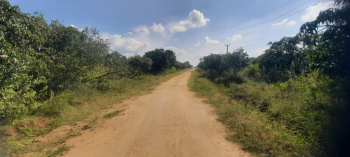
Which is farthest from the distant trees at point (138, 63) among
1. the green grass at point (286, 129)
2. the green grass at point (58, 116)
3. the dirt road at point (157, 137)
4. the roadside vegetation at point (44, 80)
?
the green grass at point (286, 129)

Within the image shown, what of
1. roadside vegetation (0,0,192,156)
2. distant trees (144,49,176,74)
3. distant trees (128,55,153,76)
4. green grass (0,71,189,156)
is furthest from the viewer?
distant trees (144,49,176,74)

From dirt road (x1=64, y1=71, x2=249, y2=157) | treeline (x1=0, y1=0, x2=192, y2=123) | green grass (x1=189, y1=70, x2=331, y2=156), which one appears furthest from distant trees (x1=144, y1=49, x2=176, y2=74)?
green grass (x1=189, y1=70, x2=331, y2=156)

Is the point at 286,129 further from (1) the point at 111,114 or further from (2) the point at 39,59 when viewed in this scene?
(2) the point at 39,59

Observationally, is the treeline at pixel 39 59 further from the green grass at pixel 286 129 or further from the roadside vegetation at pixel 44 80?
the green grass at pixel 286 129

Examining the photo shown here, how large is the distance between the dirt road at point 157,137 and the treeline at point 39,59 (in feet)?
7.96

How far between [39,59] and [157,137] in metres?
5.58

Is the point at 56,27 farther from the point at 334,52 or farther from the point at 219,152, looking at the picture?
the point at 334,52

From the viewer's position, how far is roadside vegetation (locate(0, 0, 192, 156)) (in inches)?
171

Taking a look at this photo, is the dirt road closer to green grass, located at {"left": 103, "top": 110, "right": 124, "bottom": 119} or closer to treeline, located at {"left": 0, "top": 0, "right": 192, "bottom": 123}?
green grass, located at {"left": 103, "top": 110, "right": 124, "bottom": 119}

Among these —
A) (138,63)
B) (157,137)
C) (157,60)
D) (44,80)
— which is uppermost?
(157,60)

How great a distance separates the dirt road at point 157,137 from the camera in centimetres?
374

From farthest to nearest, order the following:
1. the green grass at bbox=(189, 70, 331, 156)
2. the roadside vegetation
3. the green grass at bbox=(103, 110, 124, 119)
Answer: the green grass at bbox=(103, 110, 124, 119) < the roadside vegetation < the green grass at bbox=(189, 70, 331, 156)

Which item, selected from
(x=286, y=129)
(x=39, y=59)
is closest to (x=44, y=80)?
(x=39, y=59)

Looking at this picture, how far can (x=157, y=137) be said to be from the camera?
176 inches
